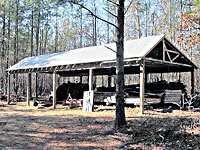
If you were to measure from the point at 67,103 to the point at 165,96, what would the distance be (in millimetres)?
8232

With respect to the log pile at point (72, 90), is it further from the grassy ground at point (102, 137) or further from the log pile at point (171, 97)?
the grassy ground at point (102, 137)

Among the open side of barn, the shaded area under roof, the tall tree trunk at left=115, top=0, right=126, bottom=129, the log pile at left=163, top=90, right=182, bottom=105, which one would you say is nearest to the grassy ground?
the tall tree trunk at left=115, top=0, right=126, bottom=129

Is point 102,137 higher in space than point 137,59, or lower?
lower

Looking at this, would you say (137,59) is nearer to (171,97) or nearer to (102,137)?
(171,97)

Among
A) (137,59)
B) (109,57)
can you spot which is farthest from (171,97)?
(109,57)

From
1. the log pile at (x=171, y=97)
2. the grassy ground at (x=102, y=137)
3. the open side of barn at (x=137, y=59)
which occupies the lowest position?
→ the grassy ground at (x=102, y=137)

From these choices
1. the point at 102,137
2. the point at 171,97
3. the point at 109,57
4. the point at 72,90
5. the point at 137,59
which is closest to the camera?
the point at 102,137

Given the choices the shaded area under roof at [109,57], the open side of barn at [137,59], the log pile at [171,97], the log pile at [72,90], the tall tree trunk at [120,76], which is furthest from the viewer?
the log pile at [72,90]

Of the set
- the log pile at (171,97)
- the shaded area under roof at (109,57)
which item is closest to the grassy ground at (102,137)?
the shaded area under roof at (109,57)

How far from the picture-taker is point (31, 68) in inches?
837

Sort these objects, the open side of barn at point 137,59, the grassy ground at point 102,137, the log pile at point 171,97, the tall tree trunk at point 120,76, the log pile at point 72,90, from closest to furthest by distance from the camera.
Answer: the grassy ground at point 102,137, the tall tree trunk at point 120,76, the open side of barn at point 137,59, the log pile at point 171,97, the log pile at point 72,90

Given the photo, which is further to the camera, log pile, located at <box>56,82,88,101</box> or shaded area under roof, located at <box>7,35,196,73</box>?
log pile, located at <box>56,82,88,101</box>

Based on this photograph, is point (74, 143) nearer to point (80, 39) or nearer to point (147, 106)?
point (147, 106)

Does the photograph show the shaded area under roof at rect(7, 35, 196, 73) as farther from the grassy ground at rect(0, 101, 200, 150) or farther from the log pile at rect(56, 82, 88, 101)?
the grassy ground at rect(0, 101, 200, 150)
